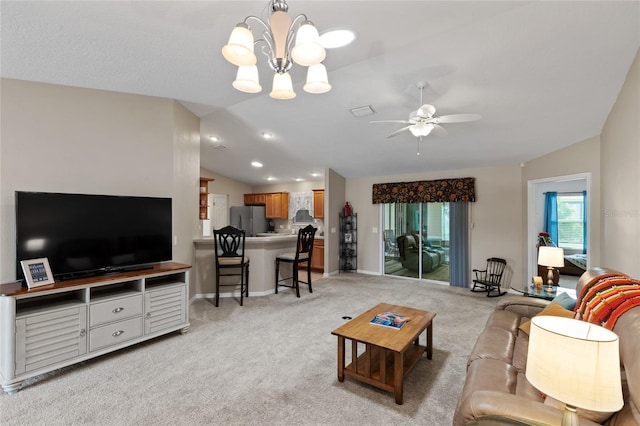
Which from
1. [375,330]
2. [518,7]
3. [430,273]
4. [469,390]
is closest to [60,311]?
[375,330]

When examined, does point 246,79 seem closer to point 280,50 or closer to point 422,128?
point 280,50

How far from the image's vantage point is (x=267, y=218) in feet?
27.4

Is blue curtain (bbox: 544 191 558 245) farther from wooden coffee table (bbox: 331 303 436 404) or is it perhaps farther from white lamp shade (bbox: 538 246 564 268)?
wooden coffee table (bbox: 331 303 436 404)

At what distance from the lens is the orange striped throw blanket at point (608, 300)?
151 cm

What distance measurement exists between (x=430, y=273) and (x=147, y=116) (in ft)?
18.9

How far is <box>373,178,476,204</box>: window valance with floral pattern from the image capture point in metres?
5.41

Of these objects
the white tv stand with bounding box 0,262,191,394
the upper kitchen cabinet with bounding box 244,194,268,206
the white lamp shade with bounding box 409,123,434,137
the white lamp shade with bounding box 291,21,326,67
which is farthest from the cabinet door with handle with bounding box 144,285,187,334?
the upper kitchen cabinet with bounding box 244,194,268,206

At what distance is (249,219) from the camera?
7.91 metres

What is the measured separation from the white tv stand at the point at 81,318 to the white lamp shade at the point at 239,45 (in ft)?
7.86

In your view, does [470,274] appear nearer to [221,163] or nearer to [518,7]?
[518,7]

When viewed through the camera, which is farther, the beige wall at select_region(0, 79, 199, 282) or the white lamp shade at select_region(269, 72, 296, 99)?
the beige wall at select_region(0, 79, 199, 282)

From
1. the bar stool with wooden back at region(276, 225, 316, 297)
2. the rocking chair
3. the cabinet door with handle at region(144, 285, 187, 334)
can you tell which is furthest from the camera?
the rocking chair

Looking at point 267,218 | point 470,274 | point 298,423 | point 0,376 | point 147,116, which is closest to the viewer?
point 298,423

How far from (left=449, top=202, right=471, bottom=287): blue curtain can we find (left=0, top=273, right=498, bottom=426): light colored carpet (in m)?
1.91
